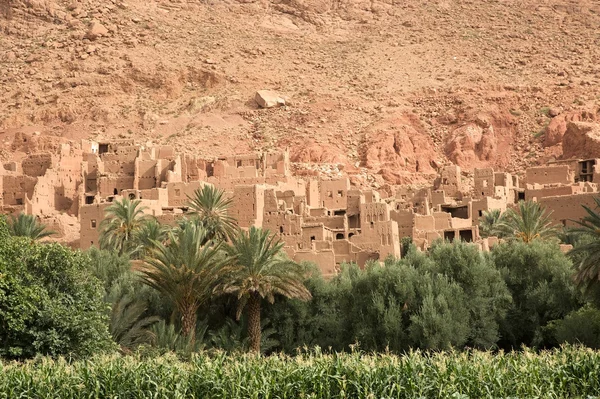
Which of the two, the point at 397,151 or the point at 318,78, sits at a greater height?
the point at 318,78

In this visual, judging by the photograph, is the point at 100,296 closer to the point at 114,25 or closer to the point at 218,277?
the point at 218,277

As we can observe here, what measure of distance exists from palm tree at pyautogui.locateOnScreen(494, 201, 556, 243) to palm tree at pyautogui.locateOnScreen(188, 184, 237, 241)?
10.5m

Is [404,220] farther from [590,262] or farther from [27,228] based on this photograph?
[590,262]

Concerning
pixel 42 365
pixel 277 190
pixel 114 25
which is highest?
pixel 114 25

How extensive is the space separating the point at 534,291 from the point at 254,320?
A: 8.62 metres

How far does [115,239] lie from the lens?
4428cm

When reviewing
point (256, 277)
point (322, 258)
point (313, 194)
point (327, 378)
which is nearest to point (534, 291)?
point (322, 258)

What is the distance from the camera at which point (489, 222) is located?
4894cm

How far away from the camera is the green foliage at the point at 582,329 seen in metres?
31.9

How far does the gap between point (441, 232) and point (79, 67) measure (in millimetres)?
46719

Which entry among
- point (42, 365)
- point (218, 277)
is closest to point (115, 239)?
point (218, 277)

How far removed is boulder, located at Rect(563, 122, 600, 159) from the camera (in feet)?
224

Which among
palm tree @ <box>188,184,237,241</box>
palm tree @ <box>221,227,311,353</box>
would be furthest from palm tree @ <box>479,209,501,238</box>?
palm tree @ <box>221,227,311,353</box>

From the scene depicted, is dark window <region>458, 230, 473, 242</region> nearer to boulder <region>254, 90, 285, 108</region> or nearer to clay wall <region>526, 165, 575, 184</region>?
clay wall <region>526, 165, 575, 184</region>
